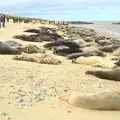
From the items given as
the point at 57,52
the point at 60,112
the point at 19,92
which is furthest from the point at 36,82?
the point at 57,52

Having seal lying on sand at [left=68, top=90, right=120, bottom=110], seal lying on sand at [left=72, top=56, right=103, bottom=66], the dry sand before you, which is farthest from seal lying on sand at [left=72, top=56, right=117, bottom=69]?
seal lying on sand at [left=68, top=90, right=120, bottom=110]

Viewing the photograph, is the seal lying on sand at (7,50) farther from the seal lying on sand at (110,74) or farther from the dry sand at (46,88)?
the seal lying on sand at (110,74)

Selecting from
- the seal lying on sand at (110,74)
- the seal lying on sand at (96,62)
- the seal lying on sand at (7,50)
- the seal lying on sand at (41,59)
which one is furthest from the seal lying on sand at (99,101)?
the seal lying on sand at (7,50)

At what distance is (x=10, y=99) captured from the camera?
19.2ft

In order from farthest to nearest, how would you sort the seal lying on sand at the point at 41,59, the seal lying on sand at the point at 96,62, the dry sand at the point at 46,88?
the seal lying on sand at the point at 41,59 → the seal lying on sand at the point at 96,62 → the dry sand at the point at 46,88

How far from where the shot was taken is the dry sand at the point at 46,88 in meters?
5.21

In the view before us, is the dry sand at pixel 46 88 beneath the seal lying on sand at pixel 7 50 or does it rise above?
above

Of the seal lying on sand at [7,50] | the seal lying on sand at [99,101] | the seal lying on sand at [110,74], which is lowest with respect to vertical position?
the seal lying on sand at [7,50]

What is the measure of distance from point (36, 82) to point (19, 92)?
1.01 m

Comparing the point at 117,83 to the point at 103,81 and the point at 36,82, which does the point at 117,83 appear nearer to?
the point at 103,81

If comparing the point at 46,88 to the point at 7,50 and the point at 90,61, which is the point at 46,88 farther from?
the point at 7,50

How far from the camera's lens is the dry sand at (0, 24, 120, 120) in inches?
205

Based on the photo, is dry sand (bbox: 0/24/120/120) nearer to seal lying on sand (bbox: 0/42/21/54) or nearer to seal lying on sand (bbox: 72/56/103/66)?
seal lying on sand (bbox: 72/56/103/66)

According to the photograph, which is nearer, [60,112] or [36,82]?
[60,112]
